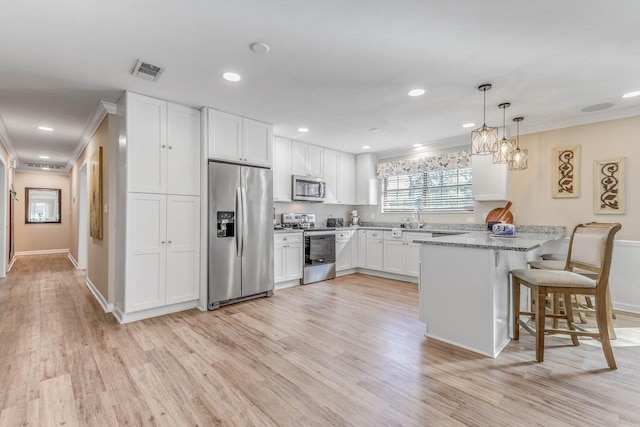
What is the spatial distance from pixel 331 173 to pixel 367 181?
0.83 metres

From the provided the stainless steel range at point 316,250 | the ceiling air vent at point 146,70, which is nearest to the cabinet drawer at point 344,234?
the stainless steel range at point 316,250

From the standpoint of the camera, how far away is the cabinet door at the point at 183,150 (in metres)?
3.57

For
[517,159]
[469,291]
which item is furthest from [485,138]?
[469,291]

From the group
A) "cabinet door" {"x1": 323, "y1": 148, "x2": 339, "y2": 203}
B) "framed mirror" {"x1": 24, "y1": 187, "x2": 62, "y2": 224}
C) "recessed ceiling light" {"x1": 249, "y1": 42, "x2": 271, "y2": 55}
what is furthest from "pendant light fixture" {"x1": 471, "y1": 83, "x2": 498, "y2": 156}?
"framed mirror" {"x1": 24, "y1": 187, "x2": 62, "y2": 224}

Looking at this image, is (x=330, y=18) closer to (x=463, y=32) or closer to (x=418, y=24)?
(x=418, y=24)

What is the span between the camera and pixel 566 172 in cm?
417

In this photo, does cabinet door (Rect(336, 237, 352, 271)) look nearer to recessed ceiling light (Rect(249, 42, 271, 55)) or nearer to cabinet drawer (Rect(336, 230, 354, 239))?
cabinet drawer (Rect(336, 230, 354, 239))

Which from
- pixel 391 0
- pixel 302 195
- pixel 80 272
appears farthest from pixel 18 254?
pixel 391 0

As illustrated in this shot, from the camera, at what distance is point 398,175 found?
6.11 meters

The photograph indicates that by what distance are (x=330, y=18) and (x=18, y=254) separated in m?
10.5

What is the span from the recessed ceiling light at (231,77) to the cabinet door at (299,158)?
237cm

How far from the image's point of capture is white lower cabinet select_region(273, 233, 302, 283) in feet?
15.2

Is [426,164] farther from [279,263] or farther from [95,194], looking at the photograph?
[95,194]

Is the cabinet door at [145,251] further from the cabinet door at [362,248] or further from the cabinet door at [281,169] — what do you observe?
the cabinet door at [362,248]
